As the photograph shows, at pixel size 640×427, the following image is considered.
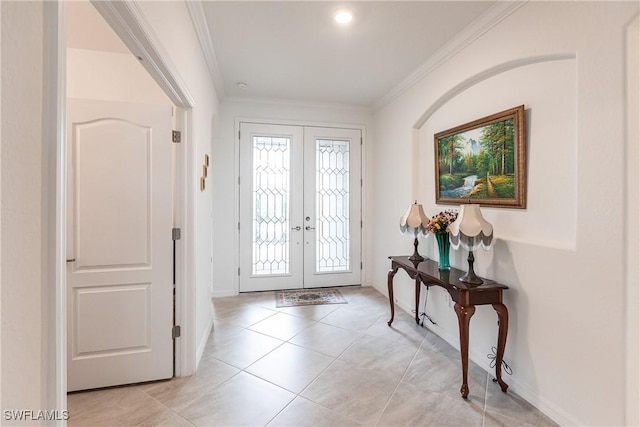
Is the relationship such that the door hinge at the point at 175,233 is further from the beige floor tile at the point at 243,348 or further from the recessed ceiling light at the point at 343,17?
the recessed ceiling light at the point at 343,17

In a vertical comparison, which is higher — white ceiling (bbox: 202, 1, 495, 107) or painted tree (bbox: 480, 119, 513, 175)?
white ceiling (bbox: 202, 1, 495, 107)

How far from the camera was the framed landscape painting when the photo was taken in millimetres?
2121

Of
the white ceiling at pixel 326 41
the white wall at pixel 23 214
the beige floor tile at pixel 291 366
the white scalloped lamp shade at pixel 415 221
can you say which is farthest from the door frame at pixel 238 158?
the white wall at pixel 23 214

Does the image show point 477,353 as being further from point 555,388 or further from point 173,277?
point 173,277

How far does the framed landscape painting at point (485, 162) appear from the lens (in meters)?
2.12

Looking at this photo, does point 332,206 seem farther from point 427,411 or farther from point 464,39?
point 427,411

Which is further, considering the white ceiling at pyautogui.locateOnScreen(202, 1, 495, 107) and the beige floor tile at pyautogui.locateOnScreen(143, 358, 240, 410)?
the white ceiling at pyautogui.locateOnScreen(202, 1, 495, 107)

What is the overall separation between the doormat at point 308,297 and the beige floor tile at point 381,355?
3.66 ft

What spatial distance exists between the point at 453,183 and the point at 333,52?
172 centimetres

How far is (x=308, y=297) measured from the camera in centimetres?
412

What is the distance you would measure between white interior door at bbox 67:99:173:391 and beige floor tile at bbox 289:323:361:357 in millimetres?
1174

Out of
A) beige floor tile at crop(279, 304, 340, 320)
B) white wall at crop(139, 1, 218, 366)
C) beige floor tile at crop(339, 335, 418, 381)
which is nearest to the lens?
white wall at crop(139, 1, 218, 366)

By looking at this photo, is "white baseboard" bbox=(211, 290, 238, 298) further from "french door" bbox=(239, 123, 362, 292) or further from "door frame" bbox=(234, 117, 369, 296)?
"french door" bbox=(239, 123, 362, 292)

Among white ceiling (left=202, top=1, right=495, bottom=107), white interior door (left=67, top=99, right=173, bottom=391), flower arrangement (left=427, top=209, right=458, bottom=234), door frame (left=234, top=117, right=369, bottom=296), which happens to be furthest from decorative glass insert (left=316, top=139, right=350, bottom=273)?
white interior door (left=67, top=99, right=173, bottom=391)
